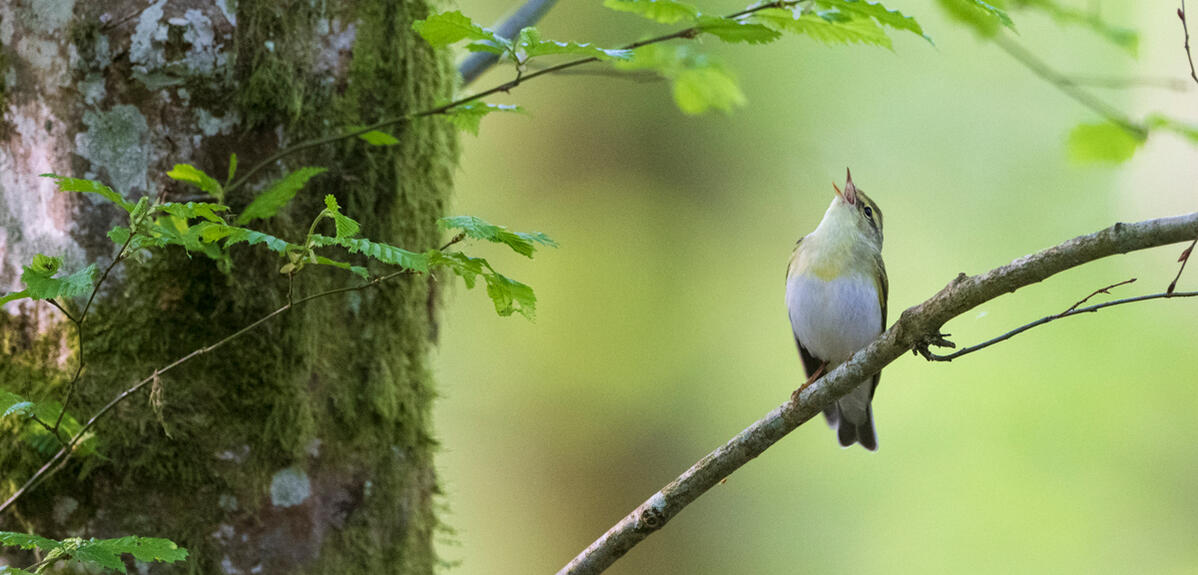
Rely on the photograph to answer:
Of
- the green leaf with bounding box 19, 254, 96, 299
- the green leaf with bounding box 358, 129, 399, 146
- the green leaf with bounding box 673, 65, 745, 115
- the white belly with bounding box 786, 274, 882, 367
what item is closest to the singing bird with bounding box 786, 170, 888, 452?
the white belly with bounding box 786, 274, 882, 367

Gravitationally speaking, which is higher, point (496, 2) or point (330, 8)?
point (496, 2)

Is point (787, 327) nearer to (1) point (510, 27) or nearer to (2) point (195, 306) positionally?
(1) point (510, 27)

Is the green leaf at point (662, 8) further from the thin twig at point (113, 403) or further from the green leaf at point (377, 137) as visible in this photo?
the thin twig at point (113, 403)

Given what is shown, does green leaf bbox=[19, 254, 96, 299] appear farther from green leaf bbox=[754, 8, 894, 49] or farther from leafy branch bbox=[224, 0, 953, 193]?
green leaf bbox=[754, 8, 894, 49]

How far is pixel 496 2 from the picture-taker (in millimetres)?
8719

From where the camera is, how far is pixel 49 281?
5.24 ft

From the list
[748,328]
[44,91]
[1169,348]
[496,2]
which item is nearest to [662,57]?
[44,91]

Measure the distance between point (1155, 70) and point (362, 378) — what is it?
985cm

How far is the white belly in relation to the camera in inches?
143

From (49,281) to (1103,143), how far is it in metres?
3.03

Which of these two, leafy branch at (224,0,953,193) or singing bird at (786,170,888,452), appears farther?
singing bird at (786,170,888,452)

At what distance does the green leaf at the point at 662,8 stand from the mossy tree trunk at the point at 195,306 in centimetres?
78

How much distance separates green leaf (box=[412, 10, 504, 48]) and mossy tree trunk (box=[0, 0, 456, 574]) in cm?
56

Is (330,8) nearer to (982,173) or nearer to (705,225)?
(705,225)
